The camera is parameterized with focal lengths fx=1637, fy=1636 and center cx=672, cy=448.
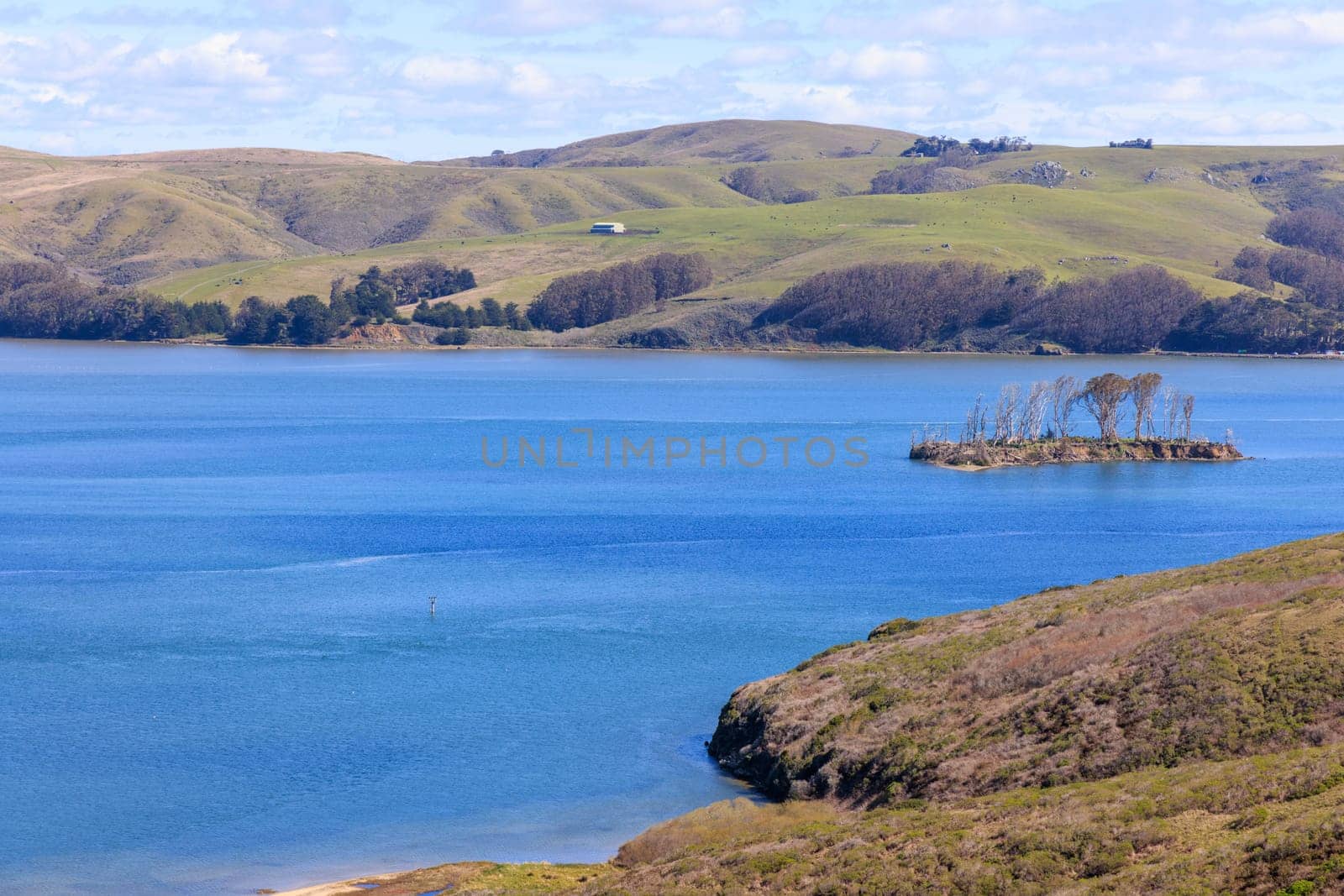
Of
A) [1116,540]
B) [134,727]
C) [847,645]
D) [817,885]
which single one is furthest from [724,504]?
[817,885]

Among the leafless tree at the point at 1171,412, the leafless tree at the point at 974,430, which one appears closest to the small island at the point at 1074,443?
the leafless tree at the point at 974,430

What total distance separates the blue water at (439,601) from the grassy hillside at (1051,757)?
352cm

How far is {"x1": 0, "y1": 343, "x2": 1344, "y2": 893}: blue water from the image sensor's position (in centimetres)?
4116

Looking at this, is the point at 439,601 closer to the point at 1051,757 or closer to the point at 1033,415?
the point at 1051,757

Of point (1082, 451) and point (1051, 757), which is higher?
point (1082, 451)

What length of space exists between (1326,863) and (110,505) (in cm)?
7958

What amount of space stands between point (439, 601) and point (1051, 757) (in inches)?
1378

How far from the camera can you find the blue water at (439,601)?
4116cm

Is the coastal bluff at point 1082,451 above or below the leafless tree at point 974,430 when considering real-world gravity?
below

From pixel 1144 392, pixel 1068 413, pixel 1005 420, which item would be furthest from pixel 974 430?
pixel 1144 392

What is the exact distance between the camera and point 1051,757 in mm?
36500

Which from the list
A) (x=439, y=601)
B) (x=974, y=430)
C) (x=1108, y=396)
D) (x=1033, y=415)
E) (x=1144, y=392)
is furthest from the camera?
(x=1033, y=415)

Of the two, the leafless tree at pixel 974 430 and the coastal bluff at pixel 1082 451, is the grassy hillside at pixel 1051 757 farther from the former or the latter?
the leafless tree at pixel 974 430

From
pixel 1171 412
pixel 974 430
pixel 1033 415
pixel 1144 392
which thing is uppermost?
pixel 1144 392
